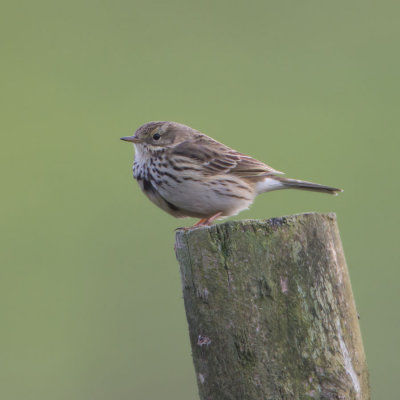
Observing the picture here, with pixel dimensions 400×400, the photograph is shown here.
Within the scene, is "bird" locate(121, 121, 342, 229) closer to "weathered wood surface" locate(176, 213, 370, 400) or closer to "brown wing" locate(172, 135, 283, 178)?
"brown wing" locate(172, 135, 283, 178)

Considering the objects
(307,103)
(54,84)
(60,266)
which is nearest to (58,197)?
(60,266)

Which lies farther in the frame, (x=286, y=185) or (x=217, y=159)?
(x=286, y=185)

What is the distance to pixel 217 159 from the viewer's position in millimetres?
7434

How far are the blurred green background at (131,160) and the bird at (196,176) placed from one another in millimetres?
2487

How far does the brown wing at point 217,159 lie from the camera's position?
734 cm

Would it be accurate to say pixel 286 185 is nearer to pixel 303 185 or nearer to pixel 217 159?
pixel 303 185

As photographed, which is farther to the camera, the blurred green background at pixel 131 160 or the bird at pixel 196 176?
the blurred green background at pixel 131 160

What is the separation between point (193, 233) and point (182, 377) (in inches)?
206

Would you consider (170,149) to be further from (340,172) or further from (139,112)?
(139,112)

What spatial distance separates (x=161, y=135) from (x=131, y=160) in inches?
200

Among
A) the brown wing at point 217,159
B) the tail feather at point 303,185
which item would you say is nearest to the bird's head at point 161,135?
the brown wing at point 217,159

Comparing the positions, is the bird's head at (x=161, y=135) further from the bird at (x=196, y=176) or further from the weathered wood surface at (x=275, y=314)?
the weathered wood surface at (x=275, y=314)

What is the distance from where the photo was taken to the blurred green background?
9875mm

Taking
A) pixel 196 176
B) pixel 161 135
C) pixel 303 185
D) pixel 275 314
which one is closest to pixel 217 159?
pixel 196 176
